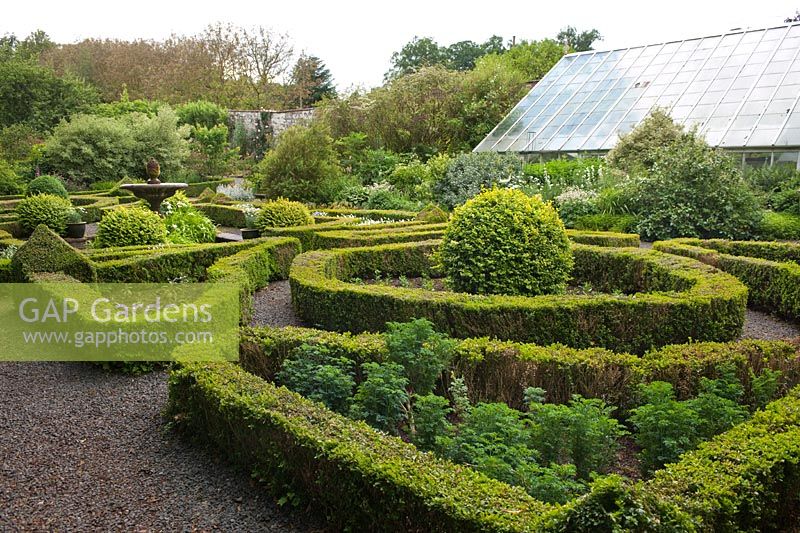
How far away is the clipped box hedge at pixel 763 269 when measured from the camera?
685cm

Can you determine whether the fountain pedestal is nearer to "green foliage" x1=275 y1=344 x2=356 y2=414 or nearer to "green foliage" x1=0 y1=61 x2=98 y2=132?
"green foliage" x1=275 y1=344 x2=356 y2=414

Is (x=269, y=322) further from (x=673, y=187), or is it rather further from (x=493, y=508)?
(x=673, y=187)

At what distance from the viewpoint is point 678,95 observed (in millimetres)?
18672

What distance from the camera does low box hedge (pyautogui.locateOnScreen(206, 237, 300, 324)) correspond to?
6.54m

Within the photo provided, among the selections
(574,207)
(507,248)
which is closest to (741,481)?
(507,248)

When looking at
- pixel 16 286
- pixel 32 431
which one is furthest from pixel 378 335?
pixel 16 286

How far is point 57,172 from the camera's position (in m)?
22.5

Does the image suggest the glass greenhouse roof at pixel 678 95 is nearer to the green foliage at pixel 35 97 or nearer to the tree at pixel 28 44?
the green foliage at pixel 35 97

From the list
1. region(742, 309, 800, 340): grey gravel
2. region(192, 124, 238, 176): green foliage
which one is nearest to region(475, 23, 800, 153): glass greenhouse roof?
region(742, 309, 800, 340): grey gravel

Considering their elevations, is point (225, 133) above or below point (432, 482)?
above

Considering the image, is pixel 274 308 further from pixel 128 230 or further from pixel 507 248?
pixel 128 230

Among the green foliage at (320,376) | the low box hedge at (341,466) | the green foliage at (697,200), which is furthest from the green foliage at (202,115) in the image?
the low box hedge at (341,466)

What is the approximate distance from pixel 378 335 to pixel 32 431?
8.06 ft

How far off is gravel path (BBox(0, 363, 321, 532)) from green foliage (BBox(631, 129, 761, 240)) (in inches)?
390
